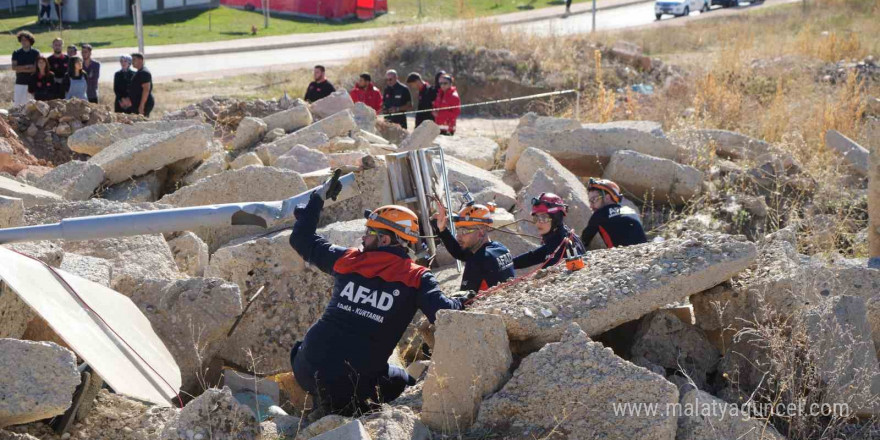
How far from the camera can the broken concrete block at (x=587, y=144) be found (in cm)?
1041

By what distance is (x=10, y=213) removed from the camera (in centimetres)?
636

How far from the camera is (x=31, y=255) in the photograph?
5.57 meters

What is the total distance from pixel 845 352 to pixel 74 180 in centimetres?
670

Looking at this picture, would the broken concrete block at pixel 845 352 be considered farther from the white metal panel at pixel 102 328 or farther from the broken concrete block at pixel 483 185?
the broken concrete block at pixel 483 185

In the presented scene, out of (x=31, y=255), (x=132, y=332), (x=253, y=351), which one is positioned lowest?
(x=253, y=351)

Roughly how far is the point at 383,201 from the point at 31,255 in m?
2.93

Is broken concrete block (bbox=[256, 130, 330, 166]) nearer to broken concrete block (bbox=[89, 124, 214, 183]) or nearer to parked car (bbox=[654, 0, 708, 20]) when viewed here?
broken concrete block (bbox=[89, 124, 214, 183])

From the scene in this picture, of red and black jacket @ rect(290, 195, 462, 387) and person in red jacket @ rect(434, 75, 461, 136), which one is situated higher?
person in red jacket @ rect(434, 75, 461, 136)

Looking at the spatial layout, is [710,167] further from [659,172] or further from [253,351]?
[253,351]

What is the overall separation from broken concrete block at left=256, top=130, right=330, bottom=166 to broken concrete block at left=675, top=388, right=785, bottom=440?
636 cm

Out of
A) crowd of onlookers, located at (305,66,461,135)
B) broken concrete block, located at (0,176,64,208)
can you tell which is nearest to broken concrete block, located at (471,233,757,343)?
broken concrete block, located at (0,176,64,208)

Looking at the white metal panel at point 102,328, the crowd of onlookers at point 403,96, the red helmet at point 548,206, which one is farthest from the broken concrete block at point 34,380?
the crowd of onlookers at point 403,96

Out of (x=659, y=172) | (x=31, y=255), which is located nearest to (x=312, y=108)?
(x=659, y=172)

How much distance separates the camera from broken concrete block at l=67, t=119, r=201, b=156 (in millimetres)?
10109
